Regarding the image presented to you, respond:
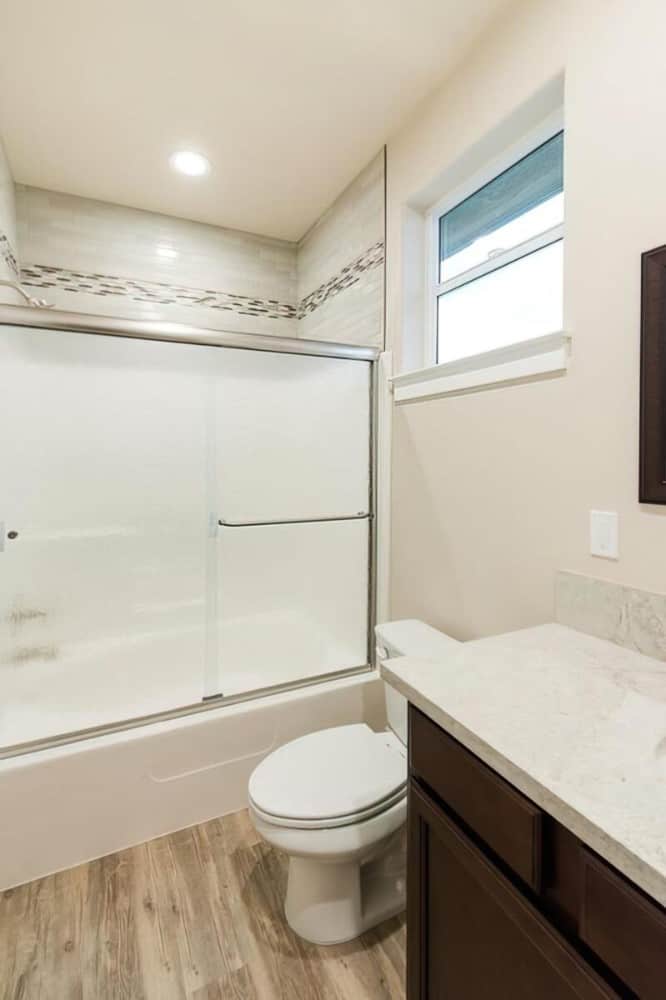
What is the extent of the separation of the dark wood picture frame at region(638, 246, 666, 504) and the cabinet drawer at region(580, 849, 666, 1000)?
78 centimetres

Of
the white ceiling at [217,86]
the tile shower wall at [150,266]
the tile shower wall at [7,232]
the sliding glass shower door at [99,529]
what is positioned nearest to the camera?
the white ceiling at [217,86]

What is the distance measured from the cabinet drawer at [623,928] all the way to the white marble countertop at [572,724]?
3 centimetres

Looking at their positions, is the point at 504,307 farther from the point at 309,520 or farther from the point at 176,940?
the point at 176,940

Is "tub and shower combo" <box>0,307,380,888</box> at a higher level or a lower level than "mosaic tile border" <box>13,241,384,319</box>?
lower

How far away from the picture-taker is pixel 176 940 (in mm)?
1312

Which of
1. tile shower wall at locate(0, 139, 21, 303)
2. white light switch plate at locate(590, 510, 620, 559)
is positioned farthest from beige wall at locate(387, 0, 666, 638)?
tile shower wall at locate(0, 139, 21, 303)

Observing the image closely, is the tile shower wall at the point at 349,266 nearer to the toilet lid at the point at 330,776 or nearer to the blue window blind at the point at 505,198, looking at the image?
the blue window blind at the point at 505,198

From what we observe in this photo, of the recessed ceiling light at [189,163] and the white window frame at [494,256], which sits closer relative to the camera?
the white window frame at [494,256]

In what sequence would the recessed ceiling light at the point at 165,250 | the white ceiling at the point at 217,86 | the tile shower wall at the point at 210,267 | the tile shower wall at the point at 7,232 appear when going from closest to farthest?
the white ceiling at the point at 217,86, the tile shower wall at the point at 7,232, the tile shower wall at the point at 210,267, the recessed ceiling light at the point at 165,250

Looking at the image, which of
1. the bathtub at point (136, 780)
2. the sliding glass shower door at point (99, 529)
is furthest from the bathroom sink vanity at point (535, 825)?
the sliding glass shower door at point (99, 529)

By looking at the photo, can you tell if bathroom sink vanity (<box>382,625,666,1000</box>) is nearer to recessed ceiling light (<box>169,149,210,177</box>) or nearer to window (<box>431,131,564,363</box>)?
window (<box>431,131,564,363</box>)

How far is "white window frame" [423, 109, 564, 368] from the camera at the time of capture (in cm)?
151

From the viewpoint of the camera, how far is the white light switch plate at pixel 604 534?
3.93ft

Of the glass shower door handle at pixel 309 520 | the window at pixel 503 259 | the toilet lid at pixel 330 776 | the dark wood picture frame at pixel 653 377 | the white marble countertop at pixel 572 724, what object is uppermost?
the window at pixel 503 259
